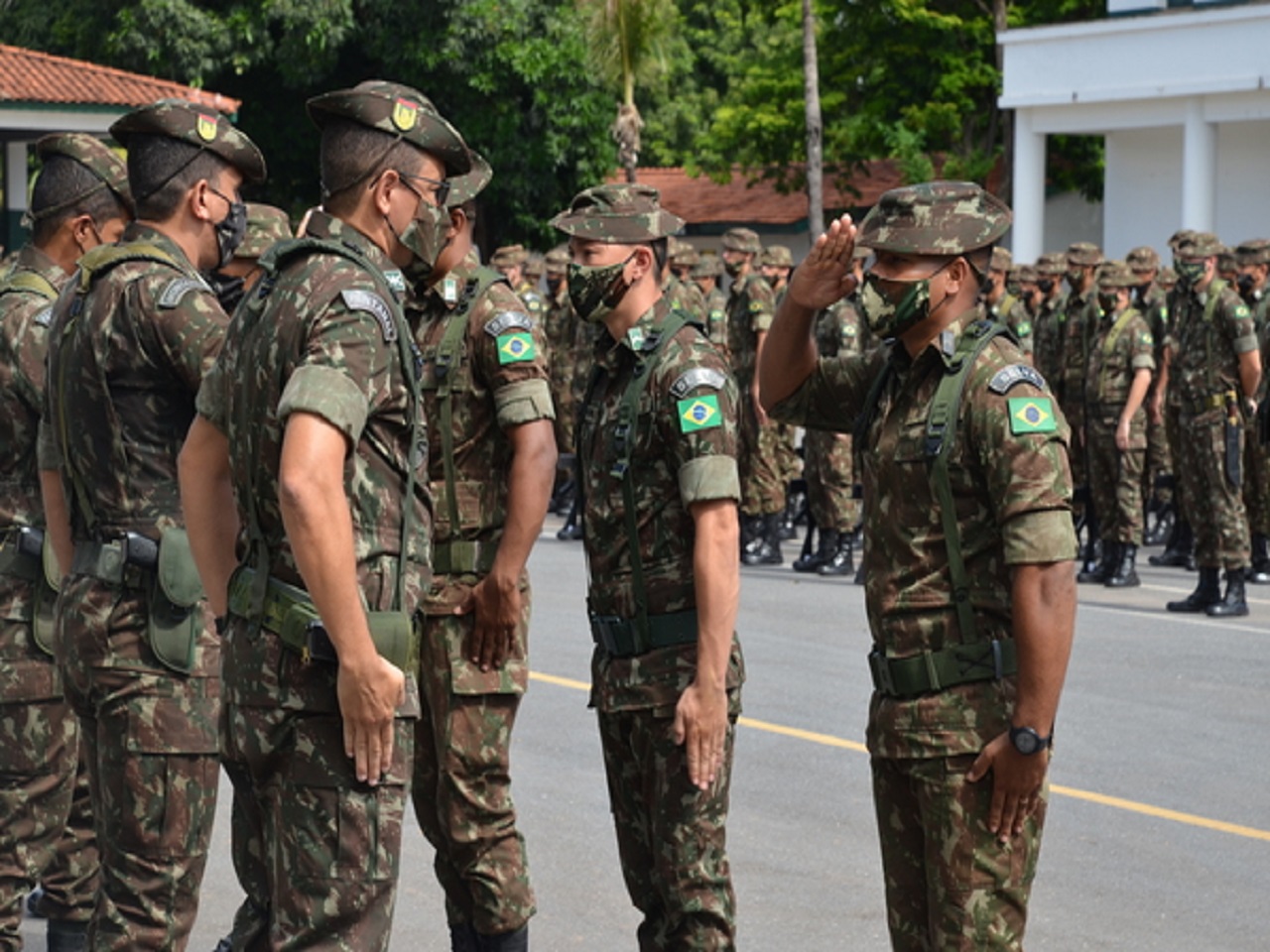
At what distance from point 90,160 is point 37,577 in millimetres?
1247

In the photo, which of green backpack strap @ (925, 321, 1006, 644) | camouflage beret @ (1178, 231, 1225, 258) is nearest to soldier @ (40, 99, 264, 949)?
green backpack strap @ (925, 321, 1006, 644)

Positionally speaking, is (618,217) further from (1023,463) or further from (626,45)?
(626,45)

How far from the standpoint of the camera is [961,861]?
14.1ft

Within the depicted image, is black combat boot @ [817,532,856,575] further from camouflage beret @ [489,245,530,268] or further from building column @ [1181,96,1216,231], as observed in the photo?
building column @ [1181,96,1216,231]

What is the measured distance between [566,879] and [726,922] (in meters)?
1.86

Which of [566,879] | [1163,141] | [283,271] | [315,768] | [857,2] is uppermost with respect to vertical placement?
[857,2]

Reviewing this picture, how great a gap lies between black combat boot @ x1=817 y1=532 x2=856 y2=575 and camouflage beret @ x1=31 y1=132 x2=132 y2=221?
9.32 metres

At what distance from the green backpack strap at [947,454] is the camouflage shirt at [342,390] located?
109 centimetres

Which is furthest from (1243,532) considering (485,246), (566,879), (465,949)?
(485,246)

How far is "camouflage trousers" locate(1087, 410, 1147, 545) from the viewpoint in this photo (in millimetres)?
14109

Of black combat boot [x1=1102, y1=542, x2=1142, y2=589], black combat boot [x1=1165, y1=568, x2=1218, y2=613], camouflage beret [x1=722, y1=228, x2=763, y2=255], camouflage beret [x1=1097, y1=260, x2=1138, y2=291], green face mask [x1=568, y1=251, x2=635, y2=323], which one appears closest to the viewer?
green face mask [x1=568, y1=251, x2=635, y2=323]

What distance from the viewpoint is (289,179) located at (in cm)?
3612

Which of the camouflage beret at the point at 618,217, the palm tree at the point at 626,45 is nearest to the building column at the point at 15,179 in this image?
the palm tree at the point at 626,45

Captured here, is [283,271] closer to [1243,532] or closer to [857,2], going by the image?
[1243,532]
